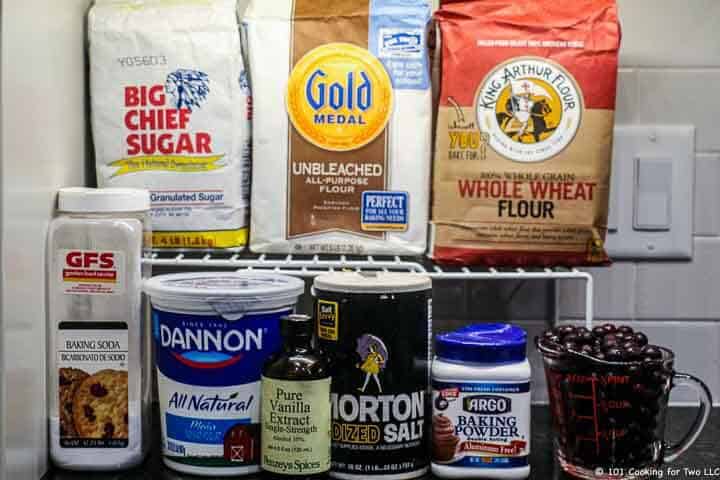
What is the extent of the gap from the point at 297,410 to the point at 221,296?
0.15 meters

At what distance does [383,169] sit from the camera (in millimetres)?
1234

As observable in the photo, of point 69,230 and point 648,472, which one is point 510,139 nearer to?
point 648,472

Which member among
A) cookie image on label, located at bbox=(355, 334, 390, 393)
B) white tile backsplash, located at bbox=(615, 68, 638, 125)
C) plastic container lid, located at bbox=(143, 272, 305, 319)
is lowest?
cookie image on label, located at bbox=(355, 334, 390, 393)

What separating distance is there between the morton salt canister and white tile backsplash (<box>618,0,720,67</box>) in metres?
0.56

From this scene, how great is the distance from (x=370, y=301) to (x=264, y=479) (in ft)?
0.76

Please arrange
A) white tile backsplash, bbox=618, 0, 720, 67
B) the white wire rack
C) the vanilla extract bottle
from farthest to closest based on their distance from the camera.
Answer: white tile backsplash, bbox=618, 0, 720, 67, the white wire rack, the vanilla extract bottle

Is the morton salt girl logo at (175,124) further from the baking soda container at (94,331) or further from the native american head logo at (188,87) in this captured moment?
the baking soda container at (94,331)

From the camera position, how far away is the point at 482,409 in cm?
105

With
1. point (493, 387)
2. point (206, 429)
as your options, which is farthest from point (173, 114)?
point (493, 387)

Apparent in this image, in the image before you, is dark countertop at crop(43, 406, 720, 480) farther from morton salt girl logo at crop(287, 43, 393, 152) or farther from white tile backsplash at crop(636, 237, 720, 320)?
morton salt girl logo at crop(287, 43, 393, 152)

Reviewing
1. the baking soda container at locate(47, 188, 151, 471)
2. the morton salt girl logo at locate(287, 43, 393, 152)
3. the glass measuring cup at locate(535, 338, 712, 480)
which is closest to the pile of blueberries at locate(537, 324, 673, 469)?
the glass measuring cup at locate(535, 338, 712, 480)

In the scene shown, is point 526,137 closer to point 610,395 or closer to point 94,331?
point 610,395

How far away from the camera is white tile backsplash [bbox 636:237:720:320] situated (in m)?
1.40

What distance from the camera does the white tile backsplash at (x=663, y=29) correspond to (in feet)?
4.48
